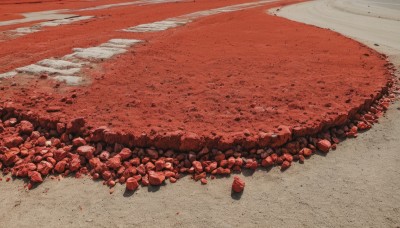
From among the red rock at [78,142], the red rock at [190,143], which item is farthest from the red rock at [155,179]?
the red rock at [78,142]

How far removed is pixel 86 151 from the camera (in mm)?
3834

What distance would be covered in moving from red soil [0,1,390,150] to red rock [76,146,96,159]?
43cm

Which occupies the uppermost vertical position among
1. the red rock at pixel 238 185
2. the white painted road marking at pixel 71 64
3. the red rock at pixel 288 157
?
the white painted road marking at pixel 71 64

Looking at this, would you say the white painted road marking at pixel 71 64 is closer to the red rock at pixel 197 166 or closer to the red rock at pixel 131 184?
the red rock at pixel 131 184

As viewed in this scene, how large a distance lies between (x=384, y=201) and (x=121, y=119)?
322cm

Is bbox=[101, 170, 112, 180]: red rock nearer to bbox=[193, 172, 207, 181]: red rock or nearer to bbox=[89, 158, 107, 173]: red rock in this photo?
bbox=[89, 158, 107, 173]: red rock

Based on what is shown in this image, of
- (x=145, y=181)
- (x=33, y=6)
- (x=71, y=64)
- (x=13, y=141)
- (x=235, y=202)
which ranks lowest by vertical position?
(x=235, y=202)

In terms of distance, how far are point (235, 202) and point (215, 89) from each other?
268cm

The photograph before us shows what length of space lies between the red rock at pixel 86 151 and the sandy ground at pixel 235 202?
0.36 metres

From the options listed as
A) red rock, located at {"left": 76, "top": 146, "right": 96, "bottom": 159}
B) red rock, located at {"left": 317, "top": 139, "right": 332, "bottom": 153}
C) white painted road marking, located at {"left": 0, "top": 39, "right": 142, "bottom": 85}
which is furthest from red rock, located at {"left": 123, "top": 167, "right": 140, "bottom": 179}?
white painted road marking, located at {"left": 0, "top": 39, "right": 142, "bottom": 85}

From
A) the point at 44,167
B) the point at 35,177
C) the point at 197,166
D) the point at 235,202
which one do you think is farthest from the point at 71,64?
the point at 235,202

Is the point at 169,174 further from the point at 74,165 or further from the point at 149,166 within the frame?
the point at 74,165

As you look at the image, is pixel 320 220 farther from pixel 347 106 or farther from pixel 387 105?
pixel 387 105

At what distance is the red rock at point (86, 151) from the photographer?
381 cm
